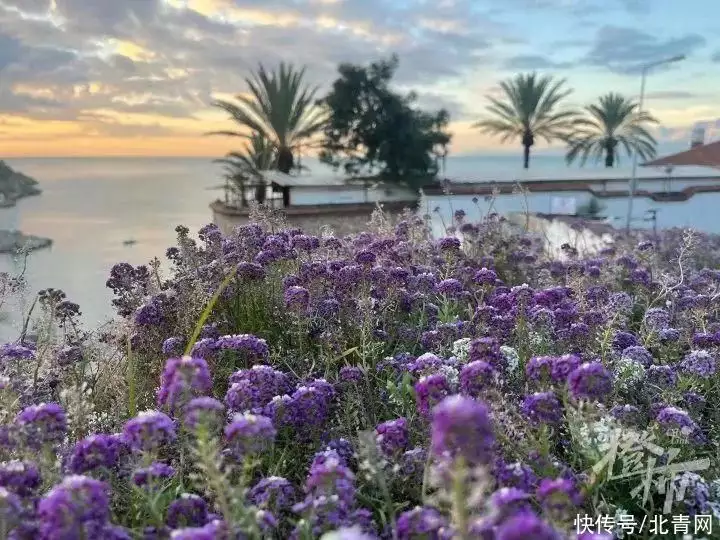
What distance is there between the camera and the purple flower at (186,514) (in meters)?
1.96

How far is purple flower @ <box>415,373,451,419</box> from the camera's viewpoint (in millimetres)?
2322

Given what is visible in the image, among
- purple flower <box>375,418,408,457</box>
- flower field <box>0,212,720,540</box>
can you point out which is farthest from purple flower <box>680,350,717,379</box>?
purple flower <box>375,418,408,457</box>

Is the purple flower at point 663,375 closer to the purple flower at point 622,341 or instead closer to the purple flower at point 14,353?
the purple flower at point 622,341

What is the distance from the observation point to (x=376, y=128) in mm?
28422

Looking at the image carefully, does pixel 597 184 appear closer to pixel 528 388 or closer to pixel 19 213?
pixel 19 213

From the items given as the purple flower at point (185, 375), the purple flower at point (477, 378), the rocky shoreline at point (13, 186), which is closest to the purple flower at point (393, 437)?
the purple flower at point (477, 378)

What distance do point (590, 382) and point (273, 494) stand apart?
Answer: 108 centimetres

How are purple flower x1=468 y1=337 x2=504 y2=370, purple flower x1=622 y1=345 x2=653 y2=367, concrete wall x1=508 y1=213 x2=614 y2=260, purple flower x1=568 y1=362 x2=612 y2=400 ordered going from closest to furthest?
purple flower x1=568 y1=362 x2=612 y2=400 → purple flower x1=468 y1=337 x2=504 y2=370 → purple flower x1=622 y1=345 x2=653 y2=367 → concrete wall x1=508 y1=213 x2=614 y2=260

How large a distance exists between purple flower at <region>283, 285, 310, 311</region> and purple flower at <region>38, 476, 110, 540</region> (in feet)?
6.18

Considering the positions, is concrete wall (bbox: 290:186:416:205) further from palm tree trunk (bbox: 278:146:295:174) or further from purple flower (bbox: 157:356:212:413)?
purple flower (bbox: 157:356:212:413)

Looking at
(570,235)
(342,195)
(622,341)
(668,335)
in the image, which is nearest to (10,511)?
(622,341)

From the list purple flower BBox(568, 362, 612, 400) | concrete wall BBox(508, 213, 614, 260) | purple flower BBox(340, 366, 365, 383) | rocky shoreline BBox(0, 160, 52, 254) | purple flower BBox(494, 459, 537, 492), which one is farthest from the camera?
rocky shoreline BBox(0, 160, 52, 254)

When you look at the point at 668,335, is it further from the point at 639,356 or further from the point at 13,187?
the point at 13,187

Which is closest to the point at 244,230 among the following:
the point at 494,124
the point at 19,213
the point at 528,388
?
the point at 528,388
